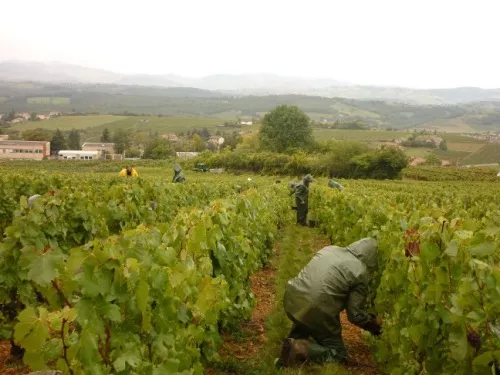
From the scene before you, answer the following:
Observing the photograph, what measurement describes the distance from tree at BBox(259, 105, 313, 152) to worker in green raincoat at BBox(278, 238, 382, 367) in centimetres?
7784

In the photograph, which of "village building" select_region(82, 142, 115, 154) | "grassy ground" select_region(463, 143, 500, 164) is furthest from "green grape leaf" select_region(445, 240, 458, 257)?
"village building" select_region(82, 142, 115, 154)

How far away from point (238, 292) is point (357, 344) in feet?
5.88

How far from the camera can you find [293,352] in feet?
18.3

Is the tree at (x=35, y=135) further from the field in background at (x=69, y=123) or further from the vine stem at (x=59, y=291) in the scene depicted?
the vine stem at (x=59, y=291)

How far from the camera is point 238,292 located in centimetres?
641

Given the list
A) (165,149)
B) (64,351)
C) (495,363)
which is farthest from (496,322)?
(165,149)

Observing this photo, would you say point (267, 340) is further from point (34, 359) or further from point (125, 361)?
point (34, 359)

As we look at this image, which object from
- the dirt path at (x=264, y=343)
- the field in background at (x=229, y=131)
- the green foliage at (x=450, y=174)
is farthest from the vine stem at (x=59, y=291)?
the field in background at (x=229, y=131)

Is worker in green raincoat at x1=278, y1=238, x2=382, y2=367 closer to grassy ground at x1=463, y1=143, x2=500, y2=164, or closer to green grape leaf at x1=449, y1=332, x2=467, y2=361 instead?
green grape leaf at x1=449, y1=332, x2=467, y2=361

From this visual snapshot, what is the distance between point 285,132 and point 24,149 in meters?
47.3

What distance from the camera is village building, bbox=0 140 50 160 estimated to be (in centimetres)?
9169

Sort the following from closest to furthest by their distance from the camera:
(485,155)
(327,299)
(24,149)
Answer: (327,299) < (485,155) < (24,149)

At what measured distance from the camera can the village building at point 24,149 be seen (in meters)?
91.7

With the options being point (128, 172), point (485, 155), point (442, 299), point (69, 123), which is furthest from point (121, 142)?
Result: point (442, 299)
